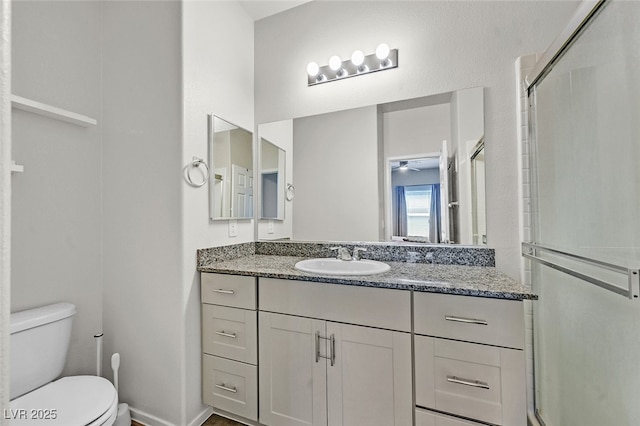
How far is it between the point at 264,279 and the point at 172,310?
1.77ft

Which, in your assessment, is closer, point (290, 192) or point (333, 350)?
point (333, 350)

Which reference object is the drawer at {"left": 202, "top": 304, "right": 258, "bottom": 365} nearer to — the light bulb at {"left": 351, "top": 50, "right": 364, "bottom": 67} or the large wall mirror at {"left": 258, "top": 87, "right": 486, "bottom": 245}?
the large wall mirror at {"left": 258, "top": 87, "right": 486, "bottom": 245}

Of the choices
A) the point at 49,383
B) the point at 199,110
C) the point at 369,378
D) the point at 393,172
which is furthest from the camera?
the point at 393,172

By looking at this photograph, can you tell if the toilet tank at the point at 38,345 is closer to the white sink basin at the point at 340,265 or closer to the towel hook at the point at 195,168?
the towel hook at the point at 195,168

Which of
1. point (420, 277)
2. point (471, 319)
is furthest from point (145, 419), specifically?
point (471, 319)

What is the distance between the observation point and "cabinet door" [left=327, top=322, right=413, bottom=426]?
1259 millimetres

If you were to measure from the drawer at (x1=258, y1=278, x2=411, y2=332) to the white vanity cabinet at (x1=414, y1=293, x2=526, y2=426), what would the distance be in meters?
0.08

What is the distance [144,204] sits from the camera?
1.70 metres

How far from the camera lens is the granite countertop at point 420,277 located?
116cm

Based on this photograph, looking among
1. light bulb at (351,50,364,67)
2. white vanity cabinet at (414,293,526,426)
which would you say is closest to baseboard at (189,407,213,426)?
white vanity cabinet at (414,293,526,426)

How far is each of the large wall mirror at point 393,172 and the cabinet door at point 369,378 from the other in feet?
2.21

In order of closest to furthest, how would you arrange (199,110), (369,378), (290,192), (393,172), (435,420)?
(435,420) → (369,378) → (199,110) → (393,172) → (290,192)

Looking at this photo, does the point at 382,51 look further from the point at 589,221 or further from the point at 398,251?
the point at 589,221

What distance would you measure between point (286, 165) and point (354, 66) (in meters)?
0.77
